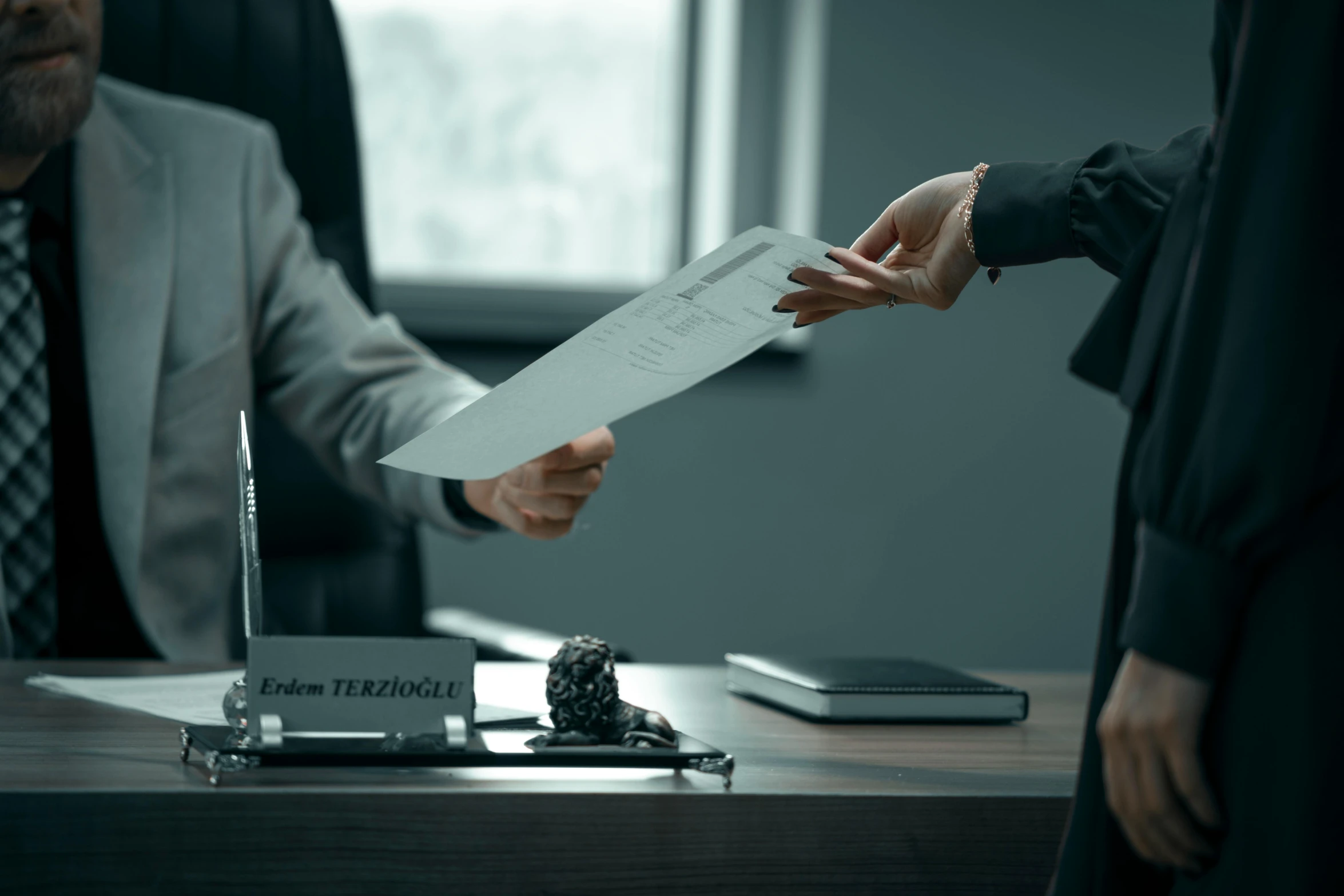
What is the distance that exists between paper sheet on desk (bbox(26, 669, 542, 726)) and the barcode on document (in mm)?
281

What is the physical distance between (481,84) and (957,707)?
1.62 metres

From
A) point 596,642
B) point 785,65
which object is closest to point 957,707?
point 596,642

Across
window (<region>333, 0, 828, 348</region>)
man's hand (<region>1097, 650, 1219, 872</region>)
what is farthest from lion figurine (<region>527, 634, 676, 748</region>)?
window (<region>333, 0, 828, 348</region>)

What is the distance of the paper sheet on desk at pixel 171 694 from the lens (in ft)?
2.50

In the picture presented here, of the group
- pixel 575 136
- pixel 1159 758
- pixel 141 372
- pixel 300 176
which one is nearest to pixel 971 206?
pixel 1159 758

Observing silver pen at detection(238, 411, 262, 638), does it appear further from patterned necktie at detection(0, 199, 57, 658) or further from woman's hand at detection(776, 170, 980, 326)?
patterned necktie at detection(0, 199, 57, 658)

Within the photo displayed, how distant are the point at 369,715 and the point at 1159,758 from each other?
39 cm

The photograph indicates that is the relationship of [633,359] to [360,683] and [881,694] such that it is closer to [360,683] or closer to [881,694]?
[360,683]

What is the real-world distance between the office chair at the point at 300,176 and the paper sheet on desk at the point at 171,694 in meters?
0.54

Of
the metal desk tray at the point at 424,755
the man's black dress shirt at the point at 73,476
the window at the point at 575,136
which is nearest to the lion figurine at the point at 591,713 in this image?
the metal desk tray at the point at 424,755

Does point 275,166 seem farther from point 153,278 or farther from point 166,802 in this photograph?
point 166,802

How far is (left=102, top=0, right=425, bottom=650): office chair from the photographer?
1517mm

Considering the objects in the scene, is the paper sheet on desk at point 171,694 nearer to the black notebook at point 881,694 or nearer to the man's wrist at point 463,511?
the black notebook at point 881,694

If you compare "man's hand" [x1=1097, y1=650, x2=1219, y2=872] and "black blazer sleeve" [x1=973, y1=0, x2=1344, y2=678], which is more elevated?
"black blazer sleeve" [x1=973, y1=0, x2=1344, y2=678]
